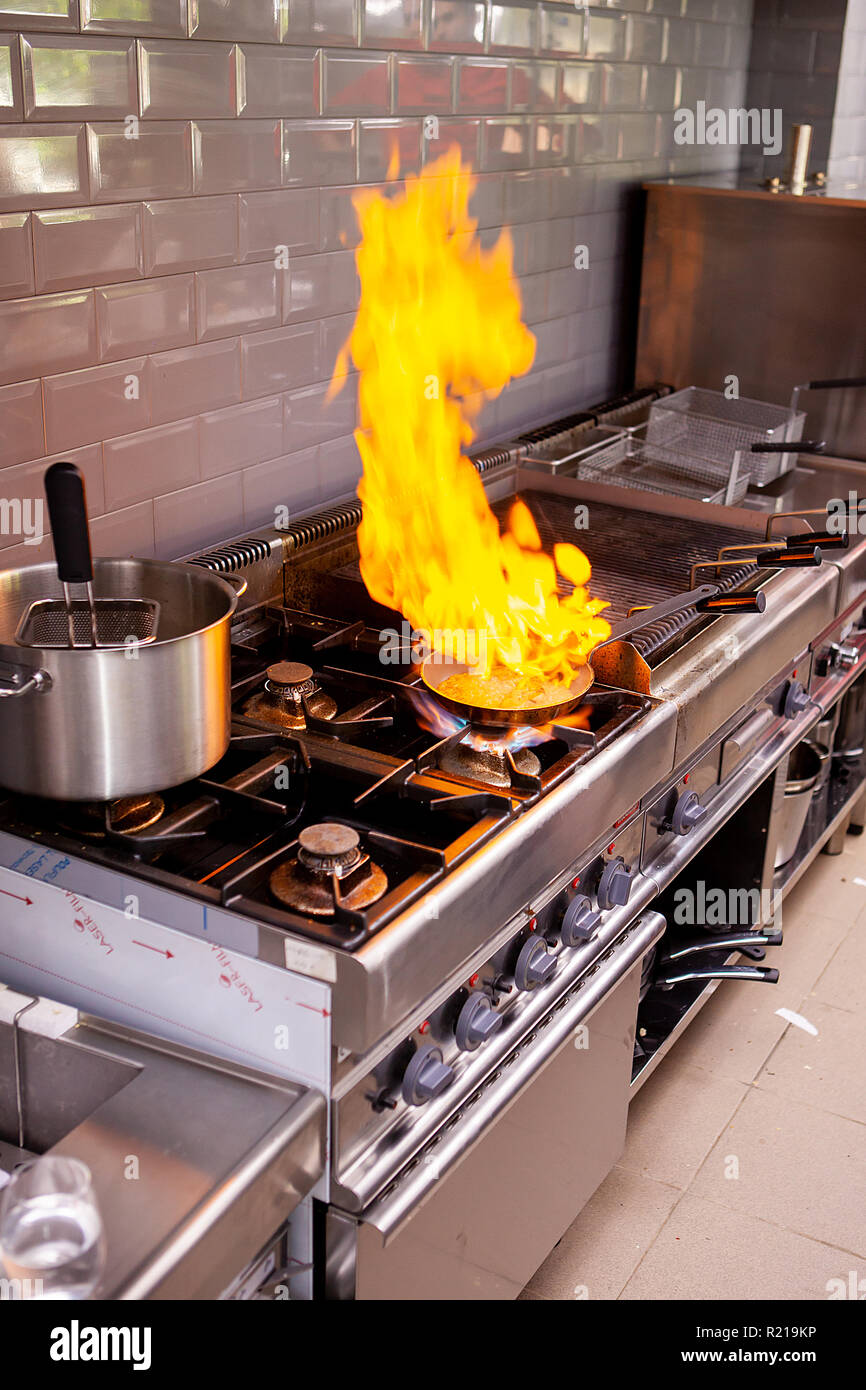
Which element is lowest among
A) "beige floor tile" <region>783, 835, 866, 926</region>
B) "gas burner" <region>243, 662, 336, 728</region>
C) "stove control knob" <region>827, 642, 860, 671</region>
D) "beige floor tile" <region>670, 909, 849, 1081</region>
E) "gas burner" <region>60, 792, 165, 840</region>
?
"beige floor tile" <region>670, 909, 849, 1081</region>

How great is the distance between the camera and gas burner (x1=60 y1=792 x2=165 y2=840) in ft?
4.32

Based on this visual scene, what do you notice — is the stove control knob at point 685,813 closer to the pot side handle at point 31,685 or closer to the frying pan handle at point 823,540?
the frying pan handle at point 823,540

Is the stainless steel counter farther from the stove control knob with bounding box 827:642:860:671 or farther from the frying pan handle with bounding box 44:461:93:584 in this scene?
the stove control knob with bounding box 827:642:860:671

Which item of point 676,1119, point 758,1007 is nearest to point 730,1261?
point 676,1119

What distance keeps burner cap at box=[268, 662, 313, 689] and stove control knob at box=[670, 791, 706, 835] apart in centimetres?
57

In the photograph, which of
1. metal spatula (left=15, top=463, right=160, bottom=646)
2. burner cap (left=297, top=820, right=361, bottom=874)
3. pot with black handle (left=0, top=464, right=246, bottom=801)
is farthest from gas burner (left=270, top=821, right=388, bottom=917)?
metal spatula (left=15, top=463, right=160, bottom=646)

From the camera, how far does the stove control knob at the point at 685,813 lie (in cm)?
185

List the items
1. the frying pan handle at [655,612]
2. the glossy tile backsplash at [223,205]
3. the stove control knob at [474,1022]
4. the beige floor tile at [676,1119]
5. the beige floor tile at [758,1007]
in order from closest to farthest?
the stove control knob at [474,1022]
the glossy tile backsplash at [223,205]
the frying pan handle at [655,612]
the beige floor tile at [676,1119]
the beige floor tile at [758,1007]

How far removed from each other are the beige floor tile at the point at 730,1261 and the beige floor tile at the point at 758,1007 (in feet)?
1.16

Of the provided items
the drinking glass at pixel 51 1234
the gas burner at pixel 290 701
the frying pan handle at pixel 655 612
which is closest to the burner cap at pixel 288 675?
the gas burner at pixel 290 701

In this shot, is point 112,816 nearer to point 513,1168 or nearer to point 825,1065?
point 513,1168

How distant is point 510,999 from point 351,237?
123 centimetres

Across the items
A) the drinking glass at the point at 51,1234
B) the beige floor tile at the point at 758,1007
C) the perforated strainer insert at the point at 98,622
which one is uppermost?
the perforated strainer insert at the point at 98,622

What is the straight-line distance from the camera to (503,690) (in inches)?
64.1
